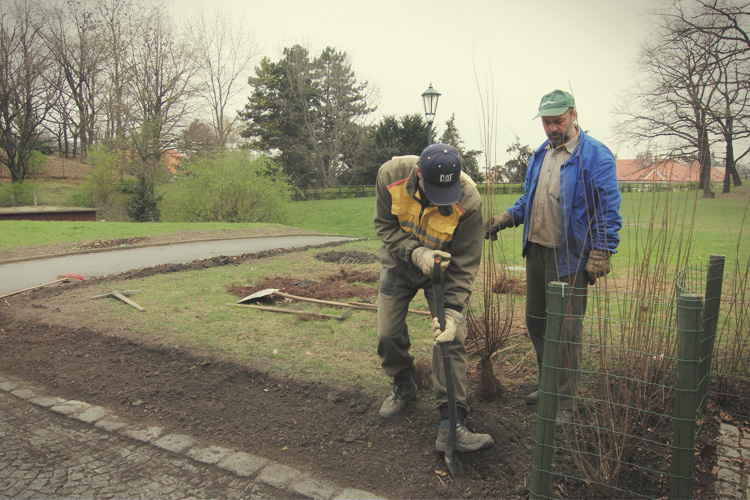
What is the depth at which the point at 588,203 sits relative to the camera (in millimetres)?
3162

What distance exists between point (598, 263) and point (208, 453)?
2652 millimetres

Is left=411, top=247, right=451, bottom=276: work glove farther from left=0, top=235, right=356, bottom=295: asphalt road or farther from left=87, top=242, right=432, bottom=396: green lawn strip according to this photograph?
left=0, top=235, right=356, bottom=295: asphalt road

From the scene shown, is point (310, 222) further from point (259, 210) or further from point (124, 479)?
point (124, 479)

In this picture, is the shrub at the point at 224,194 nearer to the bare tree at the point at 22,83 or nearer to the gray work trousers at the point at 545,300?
the bare tree at the point at 22,83

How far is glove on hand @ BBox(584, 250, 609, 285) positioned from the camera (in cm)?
300

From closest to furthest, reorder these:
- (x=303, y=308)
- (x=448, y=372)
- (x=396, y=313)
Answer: (x=448, y=372), (x=396, y=313), (x=303, y=308)

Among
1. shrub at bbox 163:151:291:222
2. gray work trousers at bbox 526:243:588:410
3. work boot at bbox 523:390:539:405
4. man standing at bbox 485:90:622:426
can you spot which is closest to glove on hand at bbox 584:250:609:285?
man standing at bbox 485:90:622:426

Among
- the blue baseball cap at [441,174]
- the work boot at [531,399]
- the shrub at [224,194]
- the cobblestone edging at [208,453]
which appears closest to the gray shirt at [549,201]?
the blue baseball cap at [441,174]

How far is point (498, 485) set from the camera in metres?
2.70

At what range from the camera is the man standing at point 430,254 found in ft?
9.31

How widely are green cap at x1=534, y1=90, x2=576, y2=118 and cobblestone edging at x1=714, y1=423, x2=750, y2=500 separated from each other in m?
2.20

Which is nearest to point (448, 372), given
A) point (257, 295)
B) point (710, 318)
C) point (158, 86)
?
point (710, 318)

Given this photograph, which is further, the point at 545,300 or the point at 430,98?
the point at 430,98

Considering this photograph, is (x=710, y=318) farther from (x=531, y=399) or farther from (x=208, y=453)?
(x=208, y=453)
